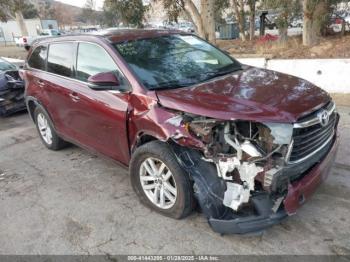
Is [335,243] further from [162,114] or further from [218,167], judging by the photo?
[162,114]

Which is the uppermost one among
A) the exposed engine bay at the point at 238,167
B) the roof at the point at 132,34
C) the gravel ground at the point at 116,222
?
the roof at the point at 132,34

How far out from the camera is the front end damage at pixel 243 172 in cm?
274

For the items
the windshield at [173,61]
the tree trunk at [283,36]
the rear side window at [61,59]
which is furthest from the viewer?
the tree trunk at [283,36]

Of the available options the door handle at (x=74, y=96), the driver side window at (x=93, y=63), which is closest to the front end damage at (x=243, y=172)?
the driver side window at (x=93, y=63)

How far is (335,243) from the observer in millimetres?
2957

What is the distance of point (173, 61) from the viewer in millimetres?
Result: 3924

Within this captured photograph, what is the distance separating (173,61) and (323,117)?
1736 mm

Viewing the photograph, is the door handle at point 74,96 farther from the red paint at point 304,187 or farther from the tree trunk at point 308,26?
the tree trunk at point 308,26

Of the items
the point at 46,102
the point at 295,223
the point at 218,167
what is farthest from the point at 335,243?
the point at 46,102

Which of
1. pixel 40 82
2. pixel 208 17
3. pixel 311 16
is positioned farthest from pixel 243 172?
pixel 208 17

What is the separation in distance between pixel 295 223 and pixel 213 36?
9810 millimetres

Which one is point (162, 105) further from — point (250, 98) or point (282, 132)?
point (282, 132)

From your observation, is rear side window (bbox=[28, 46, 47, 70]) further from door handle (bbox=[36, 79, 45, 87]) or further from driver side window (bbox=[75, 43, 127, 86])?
driver side window (bbox=[75, 43, 127, 86])

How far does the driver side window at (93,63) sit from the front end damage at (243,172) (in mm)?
1136
